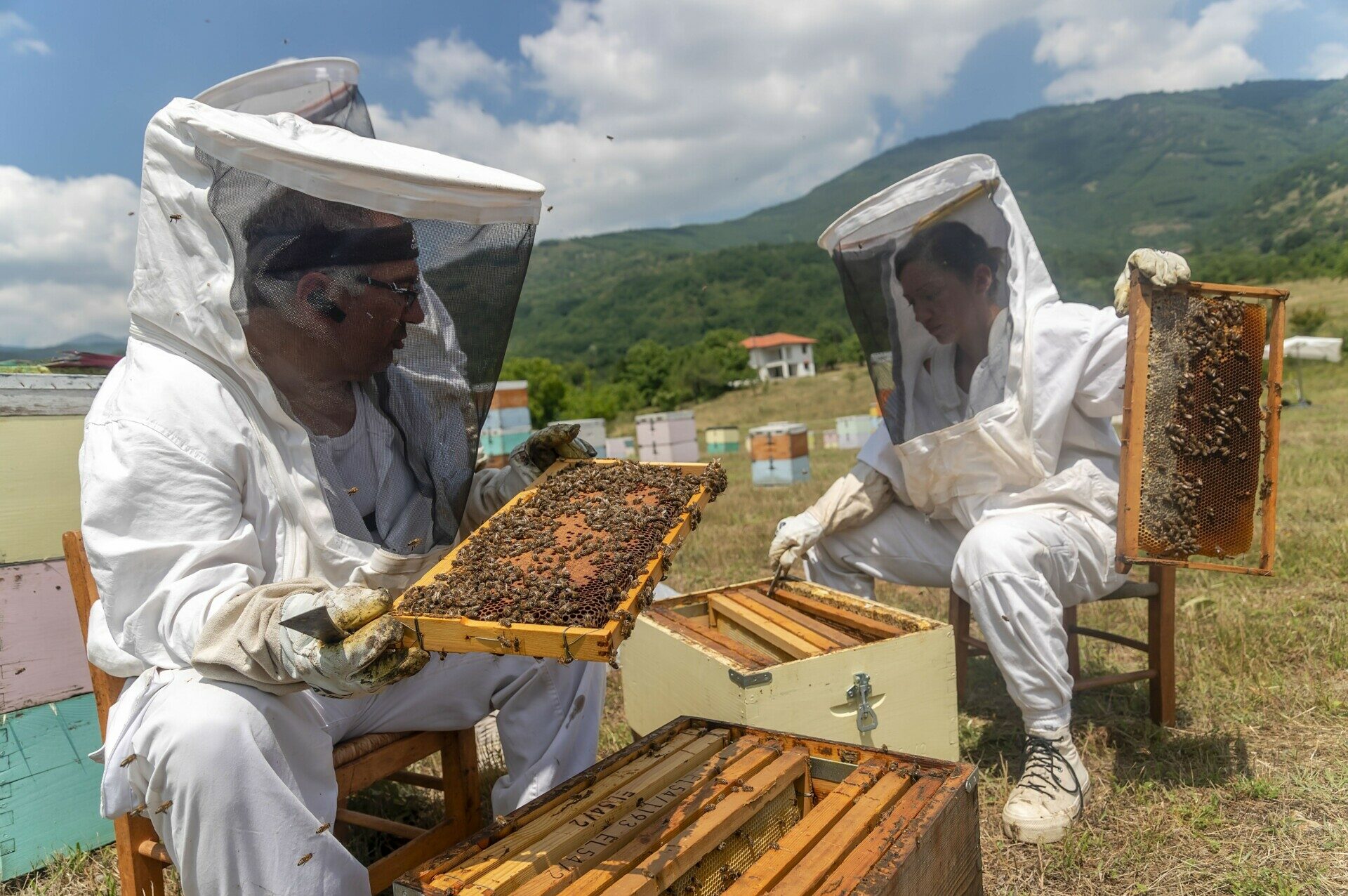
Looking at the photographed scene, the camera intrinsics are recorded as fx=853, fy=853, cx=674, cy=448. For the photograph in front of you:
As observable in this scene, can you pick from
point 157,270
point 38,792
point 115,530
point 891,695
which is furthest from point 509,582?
point 38,792

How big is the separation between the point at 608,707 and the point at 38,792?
2.19 meters

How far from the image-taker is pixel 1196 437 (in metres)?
2.87

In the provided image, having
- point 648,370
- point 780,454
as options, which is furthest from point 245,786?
point 648,370

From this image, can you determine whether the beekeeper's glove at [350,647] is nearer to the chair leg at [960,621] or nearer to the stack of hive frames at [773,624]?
the stack of hive frames at [773,624]

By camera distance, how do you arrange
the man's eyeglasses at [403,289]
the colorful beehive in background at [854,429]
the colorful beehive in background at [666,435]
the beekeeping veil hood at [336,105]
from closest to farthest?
the man's eyeglasses at [403,289] < the beekeeping veil hood at [336,105] < the colorful beehive in background at [666,435] < the colorful beehive in background at [854,429]

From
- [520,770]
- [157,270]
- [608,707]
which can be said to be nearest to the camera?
[157,270]

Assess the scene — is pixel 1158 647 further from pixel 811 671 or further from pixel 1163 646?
pixel 811 671

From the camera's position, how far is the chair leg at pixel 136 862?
2.20 meters

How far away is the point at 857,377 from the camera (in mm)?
36719

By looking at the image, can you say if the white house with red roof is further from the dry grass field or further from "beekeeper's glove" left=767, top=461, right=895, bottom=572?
"beekeeper's glove" left=767, top=461, right=895, bottom=572

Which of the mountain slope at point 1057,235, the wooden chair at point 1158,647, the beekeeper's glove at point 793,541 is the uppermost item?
the mountain slope at point 1057,235

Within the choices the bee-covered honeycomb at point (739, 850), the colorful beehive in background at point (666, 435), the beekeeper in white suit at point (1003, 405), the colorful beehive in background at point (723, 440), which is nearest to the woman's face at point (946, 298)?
the beekeeper in white suit at point (1003, 405)

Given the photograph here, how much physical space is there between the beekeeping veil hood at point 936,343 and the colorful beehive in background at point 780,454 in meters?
9.47

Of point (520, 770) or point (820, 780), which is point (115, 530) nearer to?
point (520, 770)
